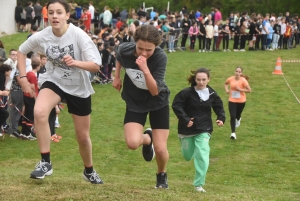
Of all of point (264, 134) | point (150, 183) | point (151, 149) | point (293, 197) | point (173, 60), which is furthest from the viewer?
point (173, 60)

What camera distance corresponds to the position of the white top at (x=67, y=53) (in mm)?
6680

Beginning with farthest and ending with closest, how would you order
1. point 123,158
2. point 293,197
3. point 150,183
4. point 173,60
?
point 173,60 < point 123,158 < point 150,183 < point 293,197

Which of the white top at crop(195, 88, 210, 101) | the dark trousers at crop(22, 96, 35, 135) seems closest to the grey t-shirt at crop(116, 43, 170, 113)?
the white top at crop(195, 88, 210, 101)

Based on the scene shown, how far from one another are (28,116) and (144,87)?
7.53 m

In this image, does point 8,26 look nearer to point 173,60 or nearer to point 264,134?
point 173,60

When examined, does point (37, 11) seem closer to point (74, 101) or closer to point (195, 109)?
point (195, 109)

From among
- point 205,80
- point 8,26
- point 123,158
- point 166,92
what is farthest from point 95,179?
point 8,26

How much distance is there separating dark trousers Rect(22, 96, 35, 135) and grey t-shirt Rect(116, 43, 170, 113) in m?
7.08

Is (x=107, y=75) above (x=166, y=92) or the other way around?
the other way around

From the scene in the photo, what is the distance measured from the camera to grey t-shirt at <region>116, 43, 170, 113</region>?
700cm

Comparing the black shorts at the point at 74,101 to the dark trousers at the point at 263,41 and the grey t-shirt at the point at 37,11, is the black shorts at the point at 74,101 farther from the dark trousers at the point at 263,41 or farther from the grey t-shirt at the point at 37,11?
the dark trousers at the point at 263,41

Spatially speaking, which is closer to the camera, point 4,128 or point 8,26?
point 4,128

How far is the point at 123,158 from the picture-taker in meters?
12.8

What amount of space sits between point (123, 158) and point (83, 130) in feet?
19.1
